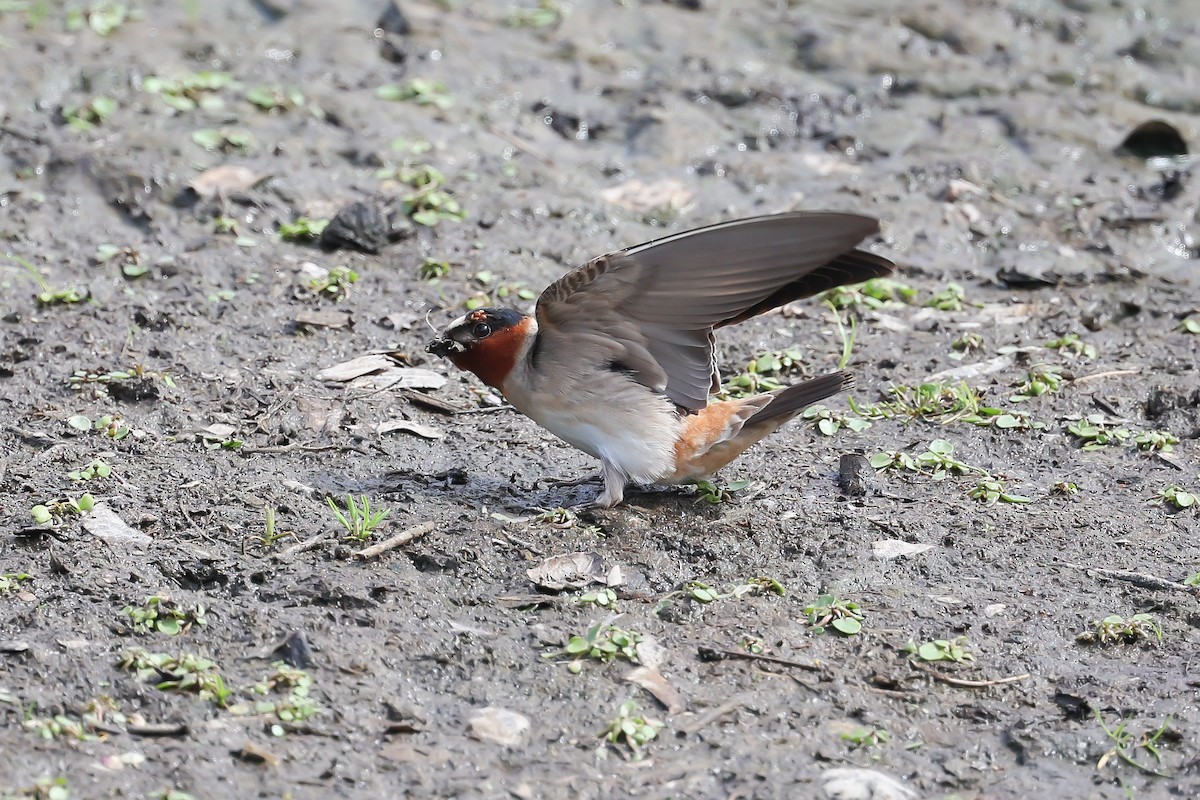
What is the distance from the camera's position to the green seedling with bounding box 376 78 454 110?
28.8 ft

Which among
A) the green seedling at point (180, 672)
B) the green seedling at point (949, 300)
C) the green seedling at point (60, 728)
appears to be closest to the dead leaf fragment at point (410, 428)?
the green seedling at point (180, 672)

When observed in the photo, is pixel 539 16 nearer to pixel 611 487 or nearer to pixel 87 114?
pixel 87 114

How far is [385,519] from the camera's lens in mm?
5207

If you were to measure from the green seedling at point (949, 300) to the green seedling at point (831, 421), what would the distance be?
1.33 metres

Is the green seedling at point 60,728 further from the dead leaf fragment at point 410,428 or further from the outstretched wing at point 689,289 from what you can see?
the dead leaf fragment at point 410,428

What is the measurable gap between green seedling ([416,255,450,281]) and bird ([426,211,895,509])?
1.88 metres

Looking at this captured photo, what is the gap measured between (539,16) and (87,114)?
322 cm

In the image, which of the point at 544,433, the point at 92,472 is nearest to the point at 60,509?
the point at 92,472

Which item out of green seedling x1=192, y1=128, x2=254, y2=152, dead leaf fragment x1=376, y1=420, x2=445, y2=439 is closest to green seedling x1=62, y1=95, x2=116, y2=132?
green seedling x1=192, y1=128, x2=254, y2=152

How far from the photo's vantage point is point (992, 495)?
567 cm

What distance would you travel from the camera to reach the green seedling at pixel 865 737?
416 centimetres

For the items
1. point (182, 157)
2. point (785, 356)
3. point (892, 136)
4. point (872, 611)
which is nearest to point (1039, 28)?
point (892, 136)

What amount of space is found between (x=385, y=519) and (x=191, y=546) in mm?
682

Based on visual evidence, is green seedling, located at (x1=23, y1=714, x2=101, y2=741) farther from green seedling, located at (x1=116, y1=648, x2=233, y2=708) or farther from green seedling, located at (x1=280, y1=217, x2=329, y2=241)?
green seedling, located at (x1=280, y1=217, x2=329, y2=241)
